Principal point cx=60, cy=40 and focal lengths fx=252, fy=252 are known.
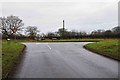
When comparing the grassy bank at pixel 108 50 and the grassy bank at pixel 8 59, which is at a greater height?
the grassy bank at pixel 108 50

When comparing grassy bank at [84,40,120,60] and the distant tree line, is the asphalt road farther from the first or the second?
the distant tree line

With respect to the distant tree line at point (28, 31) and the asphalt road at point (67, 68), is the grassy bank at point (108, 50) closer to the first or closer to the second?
the asphalt road at point (67, 68)

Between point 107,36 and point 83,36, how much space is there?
7.81m

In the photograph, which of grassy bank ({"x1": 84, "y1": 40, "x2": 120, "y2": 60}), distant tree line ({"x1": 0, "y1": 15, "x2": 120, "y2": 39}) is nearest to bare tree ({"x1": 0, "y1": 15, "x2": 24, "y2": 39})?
distant tree line ({"x1": 0, "y1": 15, "x2": 120, "y2": 39})

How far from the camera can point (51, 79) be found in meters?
10.0

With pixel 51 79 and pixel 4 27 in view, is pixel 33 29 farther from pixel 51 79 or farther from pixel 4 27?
pixel 51 79

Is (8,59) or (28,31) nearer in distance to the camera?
(8,59)

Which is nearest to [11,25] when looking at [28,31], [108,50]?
[28,31]

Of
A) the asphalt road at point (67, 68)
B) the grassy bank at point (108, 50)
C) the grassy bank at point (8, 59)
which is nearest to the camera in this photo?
the asphalt road at point (67, 68)

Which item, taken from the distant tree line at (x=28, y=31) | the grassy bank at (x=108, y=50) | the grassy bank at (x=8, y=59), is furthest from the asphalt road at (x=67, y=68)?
the distant tree line at (x=28, y=31)

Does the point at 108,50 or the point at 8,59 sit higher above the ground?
the point at 108,50

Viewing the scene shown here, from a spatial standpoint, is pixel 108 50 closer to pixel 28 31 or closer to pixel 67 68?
pixel 67 68

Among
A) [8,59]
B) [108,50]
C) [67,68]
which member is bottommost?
[67,68]

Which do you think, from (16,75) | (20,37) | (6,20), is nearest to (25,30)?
(6,20)
